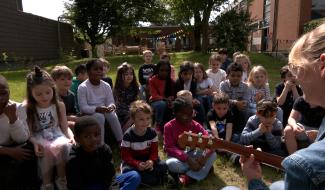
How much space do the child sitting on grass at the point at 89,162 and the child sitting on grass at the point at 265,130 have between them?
1.84m

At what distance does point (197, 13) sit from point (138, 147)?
2009cm

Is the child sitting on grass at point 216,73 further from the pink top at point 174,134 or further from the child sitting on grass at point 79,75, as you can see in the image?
the pink top at point 174,134

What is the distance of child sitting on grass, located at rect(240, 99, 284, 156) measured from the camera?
4395 mm

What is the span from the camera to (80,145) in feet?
11.4

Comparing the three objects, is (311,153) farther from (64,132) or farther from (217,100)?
(217,100)

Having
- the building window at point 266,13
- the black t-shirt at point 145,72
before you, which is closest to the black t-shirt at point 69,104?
the black t-shirt at point 145,72

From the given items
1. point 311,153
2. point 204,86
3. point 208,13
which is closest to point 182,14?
point 208,13

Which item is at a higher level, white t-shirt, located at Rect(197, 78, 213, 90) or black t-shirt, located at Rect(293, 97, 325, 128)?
white t-shirt, located at Rect(197, 78, 213, 90)

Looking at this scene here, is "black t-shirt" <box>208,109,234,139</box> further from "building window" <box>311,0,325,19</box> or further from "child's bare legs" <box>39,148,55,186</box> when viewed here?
"building window" <box>311,0,325,19</box>

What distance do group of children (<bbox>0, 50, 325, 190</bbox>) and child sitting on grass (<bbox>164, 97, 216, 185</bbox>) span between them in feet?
0.04

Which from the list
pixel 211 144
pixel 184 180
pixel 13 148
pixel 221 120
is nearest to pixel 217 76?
pixel 221 120

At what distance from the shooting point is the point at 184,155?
13.5 ft

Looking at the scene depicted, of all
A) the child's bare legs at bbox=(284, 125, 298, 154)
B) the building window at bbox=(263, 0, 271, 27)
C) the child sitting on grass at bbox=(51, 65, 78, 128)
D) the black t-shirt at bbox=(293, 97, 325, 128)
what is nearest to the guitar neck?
the child's bare legs at bbox=(284, 125, 298, 154)

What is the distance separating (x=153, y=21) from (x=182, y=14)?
570 cm
